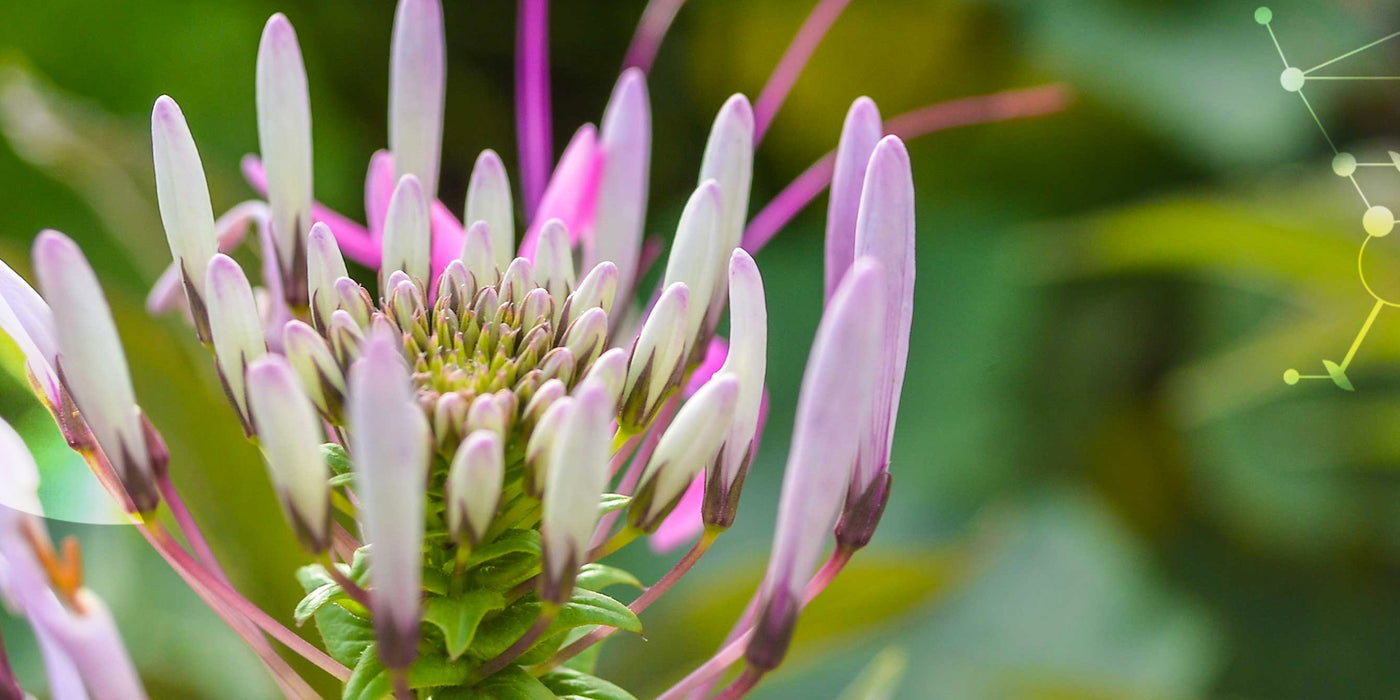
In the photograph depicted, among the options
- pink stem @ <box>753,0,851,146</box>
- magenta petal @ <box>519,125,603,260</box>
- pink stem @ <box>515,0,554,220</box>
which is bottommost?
magenta petal @ <box>519,125,603,260</box>

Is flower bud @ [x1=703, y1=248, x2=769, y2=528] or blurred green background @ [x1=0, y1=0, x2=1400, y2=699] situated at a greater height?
blurred green background @ [x1=0, y1=0, x2=1400, y2=699]

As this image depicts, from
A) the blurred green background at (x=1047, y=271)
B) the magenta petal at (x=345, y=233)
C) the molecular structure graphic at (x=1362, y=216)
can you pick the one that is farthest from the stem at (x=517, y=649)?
the molecular structure graphic at (x=1362, y=216)

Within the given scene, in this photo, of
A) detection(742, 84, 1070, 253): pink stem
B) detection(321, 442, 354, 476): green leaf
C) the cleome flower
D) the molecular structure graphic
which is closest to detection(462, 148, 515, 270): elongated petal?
the cleome flower

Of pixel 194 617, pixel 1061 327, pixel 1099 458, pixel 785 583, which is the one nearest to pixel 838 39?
pixel 1061 327

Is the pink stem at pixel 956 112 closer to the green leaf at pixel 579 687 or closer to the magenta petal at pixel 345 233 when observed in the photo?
the magenta petal at pixel 345 233

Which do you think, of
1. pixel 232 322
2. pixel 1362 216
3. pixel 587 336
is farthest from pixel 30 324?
pixel 1362 216

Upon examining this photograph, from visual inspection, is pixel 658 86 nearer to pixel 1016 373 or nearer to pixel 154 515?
pixel 1016 373

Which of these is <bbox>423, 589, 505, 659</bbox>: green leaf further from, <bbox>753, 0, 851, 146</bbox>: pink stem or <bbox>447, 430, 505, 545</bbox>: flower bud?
<bbox>753, 0, 851, 146</bbox>: pink stem
